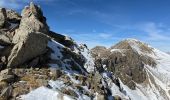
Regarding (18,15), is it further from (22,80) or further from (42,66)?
(22,80)

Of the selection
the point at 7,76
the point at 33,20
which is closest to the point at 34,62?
the point at 7,76

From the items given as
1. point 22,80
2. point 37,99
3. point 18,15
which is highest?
point 18,15

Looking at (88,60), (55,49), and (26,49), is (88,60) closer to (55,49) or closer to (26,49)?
(55,49)

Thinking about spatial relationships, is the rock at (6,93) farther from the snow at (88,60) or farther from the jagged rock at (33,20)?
the snow at (88,60)

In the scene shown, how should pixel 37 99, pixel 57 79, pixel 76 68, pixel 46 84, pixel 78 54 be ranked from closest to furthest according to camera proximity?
pixel 37 99 → pixel 46 84 → pixel 57 79 → pixel 76 68 → pixel 78 54

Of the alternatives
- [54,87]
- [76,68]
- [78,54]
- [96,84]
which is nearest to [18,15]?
[78,54]

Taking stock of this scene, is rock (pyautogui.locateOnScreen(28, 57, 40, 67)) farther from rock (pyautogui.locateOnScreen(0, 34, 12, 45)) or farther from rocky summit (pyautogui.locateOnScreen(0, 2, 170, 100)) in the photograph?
rock (pyautogui.locateOnScreen(0, 34, 12, 45))

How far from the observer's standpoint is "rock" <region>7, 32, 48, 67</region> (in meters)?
51.0

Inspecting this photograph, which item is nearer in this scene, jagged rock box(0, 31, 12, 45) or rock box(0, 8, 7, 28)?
jagged rock box(0, 31, 12, 45)

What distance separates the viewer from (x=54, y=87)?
1860 inches

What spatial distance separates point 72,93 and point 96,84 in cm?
1142

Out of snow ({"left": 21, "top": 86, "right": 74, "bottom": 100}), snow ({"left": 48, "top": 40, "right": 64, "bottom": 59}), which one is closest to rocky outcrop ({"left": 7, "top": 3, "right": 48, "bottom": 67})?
snow ({"left": 48, "top": 40, "right": 64, "bottom": 59})

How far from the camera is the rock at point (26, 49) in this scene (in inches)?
2009

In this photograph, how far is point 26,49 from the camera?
52.4 m
